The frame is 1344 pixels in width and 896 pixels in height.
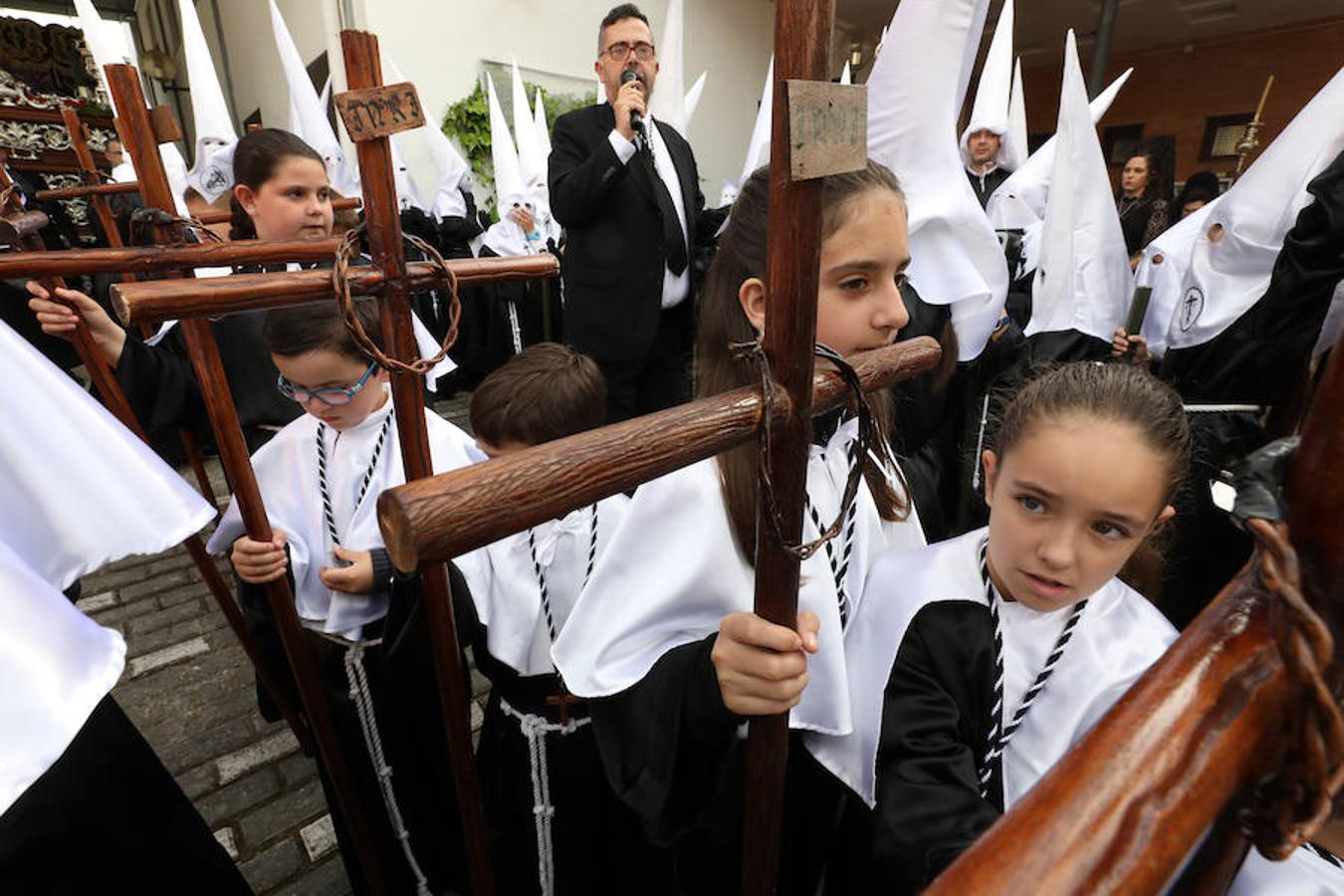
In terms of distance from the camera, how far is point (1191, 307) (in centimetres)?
267

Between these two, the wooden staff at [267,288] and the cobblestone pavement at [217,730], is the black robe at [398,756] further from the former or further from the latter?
the wooden staff at [267,288]

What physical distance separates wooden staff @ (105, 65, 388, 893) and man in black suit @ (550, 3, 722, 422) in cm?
180

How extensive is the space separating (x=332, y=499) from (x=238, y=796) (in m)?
1.17

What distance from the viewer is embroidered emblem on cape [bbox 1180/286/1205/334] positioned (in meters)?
2.64

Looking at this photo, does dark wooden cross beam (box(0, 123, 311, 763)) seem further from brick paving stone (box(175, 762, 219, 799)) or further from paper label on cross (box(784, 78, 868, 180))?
paper label on cross (box(784, 78, 868, 180))

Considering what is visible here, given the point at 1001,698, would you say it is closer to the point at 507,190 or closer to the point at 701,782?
the point at 701,782

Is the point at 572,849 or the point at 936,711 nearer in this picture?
the point at 936,711

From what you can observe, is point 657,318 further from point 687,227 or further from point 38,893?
point 38,893

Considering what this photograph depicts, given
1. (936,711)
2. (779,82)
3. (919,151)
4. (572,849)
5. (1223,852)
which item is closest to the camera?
(1223,852)

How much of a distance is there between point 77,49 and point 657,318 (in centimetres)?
1119

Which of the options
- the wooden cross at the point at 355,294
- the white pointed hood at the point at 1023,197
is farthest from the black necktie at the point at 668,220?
the white pointed hood at the point at 1023,197

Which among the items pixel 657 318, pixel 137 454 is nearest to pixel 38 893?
pixel 137 454

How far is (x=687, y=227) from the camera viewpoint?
10.7 feet

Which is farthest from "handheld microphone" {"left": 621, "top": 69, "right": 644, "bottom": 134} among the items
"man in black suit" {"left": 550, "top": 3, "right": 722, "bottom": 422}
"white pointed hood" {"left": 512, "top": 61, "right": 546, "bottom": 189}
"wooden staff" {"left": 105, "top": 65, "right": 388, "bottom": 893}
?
"white pointed hood" {"left": 512, "top": 61, "right": 546, "bottom": 189}
